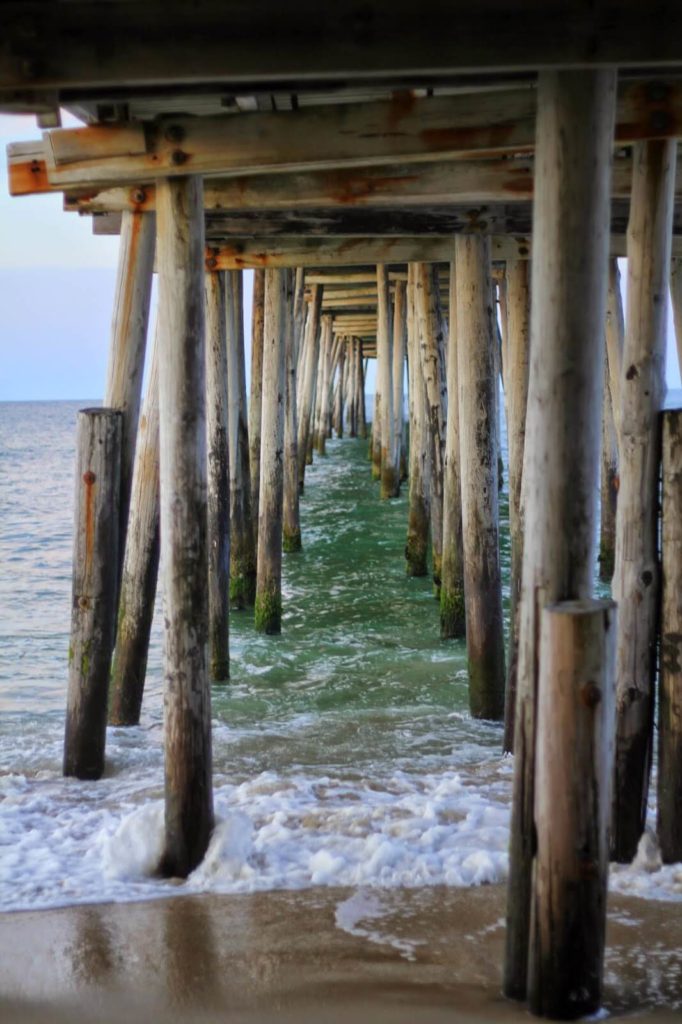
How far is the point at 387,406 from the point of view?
15.7 m

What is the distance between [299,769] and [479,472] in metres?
1.77

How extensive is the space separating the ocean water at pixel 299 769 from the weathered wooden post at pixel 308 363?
16.1 feet

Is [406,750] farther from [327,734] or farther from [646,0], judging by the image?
[646,0]

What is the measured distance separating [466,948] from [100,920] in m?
1.05

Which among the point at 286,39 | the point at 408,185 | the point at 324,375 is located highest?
the point at 324,375

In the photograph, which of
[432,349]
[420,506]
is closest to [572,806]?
[432,349]

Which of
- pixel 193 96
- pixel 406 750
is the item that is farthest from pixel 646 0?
pixel 406 750

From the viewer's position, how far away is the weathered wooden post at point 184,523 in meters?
4.06

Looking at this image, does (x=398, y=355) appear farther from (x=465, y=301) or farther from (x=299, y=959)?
(x=299, y=959)

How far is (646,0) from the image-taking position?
284cm

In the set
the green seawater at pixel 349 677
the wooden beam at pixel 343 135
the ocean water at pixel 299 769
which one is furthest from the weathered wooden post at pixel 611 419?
the wooden beam at pixel 343 135

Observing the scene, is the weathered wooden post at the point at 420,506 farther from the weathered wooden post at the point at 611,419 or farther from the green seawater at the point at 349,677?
the weathered wooden post at the point at 611,419

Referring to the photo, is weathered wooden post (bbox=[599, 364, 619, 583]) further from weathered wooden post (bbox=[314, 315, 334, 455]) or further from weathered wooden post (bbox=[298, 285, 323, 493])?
weathered wooden post (bbox=[314, 315, 334, 455])

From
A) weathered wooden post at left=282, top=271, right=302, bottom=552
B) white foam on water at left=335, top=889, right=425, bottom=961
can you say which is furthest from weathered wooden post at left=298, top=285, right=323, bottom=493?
white foam on water at left=335, top=889, right=425, bottom=961
